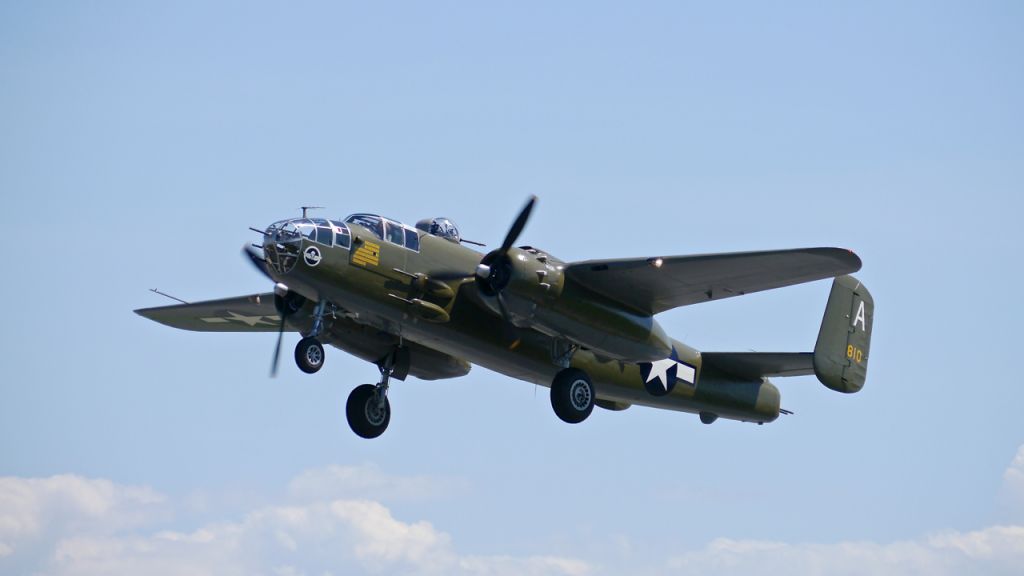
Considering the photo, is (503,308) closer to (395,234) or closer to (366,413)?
(395,234)

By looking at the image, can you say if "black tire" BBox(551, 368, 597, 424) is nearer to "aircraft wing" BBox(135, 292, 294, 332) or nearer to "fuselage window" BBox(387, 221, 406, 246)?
"fuselage window" BBox(387, 221, 406, 246)

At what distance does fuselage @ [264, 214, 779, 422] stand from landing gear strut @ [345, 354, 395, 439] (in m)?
0.99

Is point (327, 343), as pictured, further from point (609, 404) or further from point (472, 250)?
point (609, 404)

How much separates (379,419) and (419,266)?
3.68m

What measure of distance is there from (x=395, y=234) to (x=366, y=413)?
3950 mm

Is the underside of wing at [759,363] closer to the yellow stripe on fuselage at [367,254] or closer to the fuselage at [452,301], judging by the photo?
the fuselage at [452,301]

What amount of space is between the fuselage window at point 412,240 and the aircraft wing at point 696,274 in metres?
2.47

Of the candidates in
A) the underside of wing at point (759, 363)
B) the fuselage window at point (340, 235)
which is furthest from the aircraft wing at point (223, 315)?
the underside of wing at point (759, 363)

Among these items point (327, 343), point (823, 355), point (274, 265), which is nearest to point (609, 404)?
point (823, 355)

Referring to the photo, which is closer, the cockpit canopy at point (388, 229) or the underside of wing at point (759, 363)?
the cockpit canopy at point (388, 229)

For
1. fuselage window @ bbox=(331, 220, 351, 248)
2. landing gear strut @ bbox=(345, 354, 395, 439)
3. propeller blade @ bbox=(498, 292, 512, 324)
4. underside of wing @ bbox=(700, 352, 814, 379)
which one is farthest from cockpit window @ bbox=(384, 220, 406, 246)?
underside of wing @ bbox=(700, 352, 814, 379)

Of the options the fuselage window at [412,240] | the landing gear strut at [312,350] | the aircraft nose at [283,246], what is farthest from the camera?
the landing gear strut at [312,350]

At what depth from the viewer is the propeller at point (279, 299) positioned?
75.0 feet

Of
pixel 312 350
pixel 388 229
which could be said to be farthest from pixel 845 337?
pixel 312 350
